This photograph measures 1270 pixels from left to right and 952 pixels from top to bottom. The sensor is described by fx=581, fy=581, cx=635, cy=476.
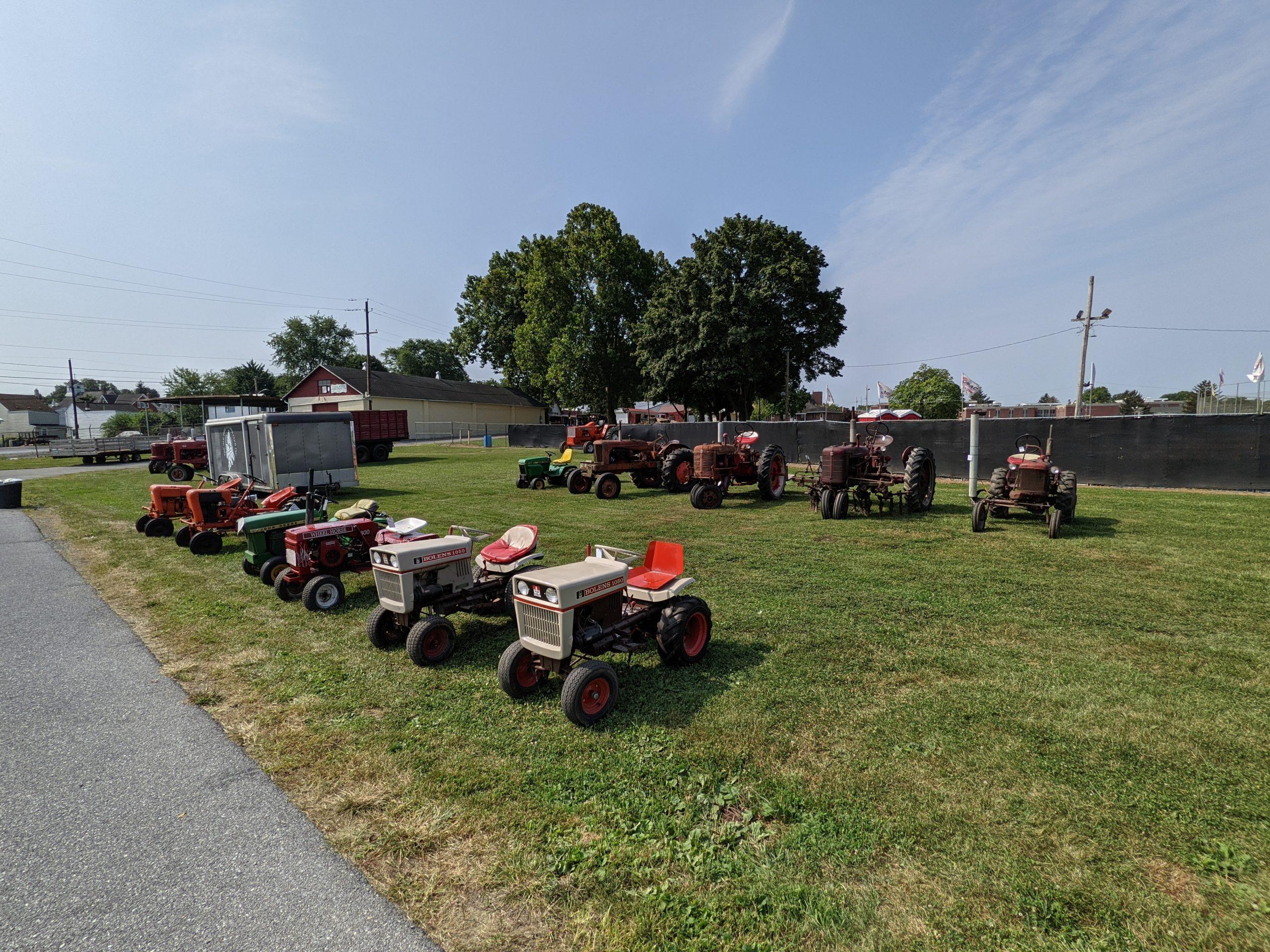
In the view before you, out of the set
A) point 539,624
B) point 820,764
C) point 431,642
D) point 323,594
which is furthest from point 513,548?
point 820,764

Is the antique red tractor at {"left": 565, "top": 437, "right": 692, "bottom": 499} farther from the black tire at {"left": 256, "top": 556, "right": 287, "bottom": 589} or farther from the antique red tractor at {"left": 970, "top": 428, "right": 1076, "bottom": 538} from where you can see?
the black tire at {"left": 256, "top": 556, "right": 287, "bottom": 589}

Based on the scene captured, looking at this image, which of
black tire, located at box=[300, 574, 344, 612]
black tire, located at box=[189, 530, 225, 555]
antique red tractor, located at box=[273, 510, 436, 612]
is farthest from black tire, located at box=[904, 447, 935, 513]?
black tire, located at box=[189, 530, 225, 555]

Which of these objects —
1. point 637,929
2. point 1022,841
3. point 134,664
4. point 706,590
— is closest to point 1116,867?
point 1022,841

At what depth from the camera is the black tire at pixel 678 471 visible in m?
14.6

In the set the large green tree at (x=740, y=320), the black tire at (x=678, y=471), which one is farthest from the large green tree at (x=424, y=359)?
the black tire at (x=678, y=471)

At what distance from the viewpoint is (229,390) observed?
7769 centimetres

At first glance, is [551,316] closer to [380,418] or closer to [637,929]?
[380,418]

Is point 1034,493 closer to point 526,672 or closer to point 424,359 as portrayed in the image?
point 526,672

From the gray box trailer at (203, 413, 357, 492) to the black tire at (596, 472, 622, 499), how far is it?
6489mm

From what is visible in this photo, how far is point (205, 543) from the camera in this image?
28.5 ft

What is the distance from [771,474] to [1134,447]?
9272mm

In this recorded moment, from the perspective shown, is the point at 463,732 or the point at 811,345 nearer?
the point at 463,732

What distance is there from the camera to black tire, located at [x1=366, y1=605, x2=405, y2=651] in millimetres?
4945

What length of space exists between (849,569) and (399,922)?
608 centimetres
